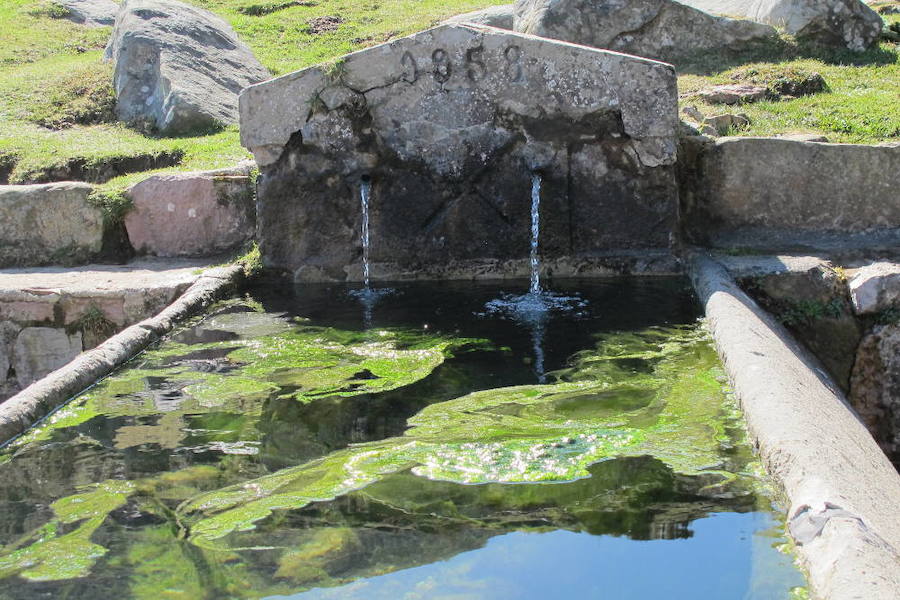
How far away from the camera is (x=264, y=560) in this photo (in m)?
2.21

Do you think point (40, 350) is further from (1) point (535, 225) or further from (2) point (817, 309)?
(2) point (817, 309)

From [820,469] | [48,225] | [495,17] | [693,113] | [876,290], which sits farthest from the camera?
[495,17]

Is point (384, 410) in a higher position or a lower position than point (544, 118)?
lower

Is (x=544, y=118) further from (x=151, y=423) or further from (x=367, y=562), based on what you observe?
(x=367, y=562)

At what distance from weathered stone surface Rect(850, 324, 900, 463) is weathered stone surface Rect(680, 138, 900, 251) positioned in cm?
88

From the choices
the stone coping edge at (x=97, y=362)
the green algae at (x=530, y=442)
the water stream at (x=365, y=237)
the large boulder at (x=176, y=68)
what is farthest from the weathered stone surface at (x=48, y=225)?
the green algae at (x=530, y=442)

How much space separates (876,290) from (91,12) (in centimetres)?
1291

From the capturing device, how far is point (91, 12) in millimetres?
14141

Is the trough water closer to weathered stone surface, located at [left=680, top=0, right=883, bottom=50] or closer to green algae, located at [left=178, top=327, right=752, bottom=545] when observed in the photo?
green algae, located at [left=178, top=327, right=752, bottom=545]

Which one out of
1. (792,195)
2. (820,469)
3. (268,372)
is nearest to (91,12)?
(792,195)

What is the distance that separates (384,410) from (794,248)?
2.92m

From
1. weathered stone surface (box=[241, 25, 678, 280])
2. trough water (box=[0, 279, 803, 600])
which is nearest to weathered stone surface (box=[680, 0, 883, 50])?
weathered stone surface (box=[241, 25, 678, 280])

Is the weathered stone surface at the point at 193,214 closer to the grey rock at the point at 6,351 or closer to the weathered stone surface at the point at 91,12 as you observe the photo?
the grey rock at the point at 6,351

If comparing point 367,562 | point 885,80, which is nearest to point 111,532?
point 367,562
